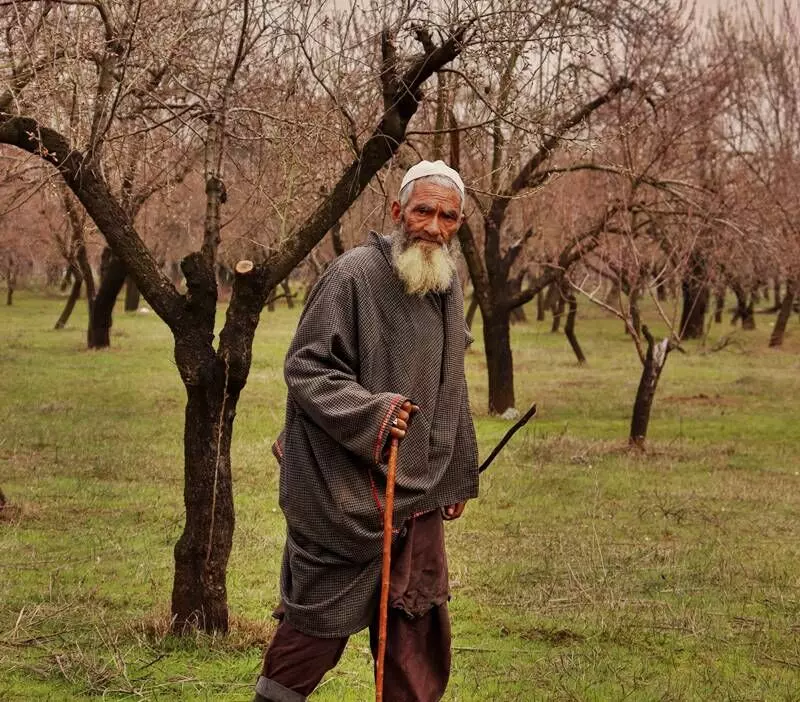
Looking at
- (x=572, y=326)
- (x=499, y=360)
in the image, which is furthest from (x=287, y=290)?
(x=499, y=360)

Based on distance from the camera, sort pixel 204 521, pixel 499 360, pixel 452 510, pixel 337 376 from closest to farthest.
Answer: pixel 337 376 → pixel 452 510 → pixel 204 521 → pixel 499 360

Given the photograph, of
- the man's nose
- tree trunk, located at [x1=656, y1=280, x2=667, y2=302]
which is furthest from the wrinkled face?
tree trunk, located at [x1=656, y1=280, x2=667, y2=302]

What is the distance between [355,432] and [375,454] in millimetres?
95

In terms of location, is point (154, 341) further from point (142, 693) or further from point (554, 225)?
point (142, 693)

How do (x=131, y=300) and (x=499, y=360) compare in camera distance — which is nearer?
(x=499, y=360)

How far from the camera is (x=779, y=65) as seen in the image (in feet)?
92.0

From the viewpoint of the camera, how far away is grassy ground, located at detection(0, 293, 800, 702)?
554cm

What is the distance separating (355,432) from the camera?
381 cm

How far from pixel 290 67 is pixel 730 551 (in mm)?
4708

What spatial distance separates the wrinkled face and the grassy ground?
221cm

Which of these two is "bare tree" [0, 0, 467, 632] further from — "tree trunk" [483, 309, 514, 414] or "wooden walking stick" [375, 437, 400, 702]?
"tree trunk" [483, 309, 514, 414]

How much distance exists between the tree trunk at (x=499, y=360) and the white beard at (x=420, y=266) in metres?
13.9

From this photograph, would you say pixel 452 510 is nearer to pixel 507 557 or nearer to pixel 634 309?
pixel 507 557

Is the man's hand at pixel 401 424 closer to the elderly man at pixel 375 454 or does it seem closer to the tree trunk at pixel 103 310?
the elderly man at pixel 375 454
